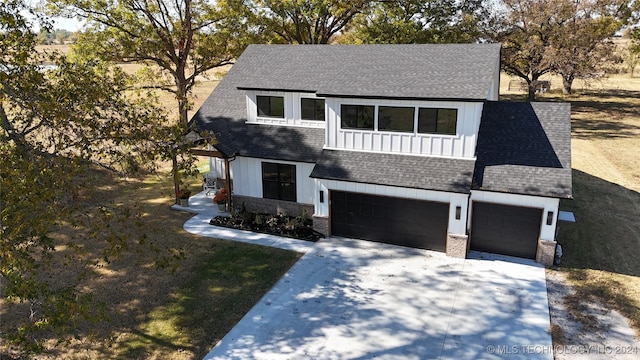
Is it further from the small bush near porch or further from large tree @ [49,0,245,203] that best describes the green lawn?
large tree @ [49,0,245,203]

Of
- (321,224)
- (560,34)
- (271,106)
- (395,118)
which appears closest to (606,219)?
(395,118)

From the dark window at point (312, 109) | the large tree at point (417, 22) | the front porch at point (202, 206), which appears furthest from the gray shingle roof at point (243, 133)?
the large tree at point (417, 22)

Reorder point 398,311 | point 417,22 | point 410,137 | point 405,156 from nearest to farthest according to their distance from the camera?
point 398,311, point 410,137, point 405,156, point 417,22

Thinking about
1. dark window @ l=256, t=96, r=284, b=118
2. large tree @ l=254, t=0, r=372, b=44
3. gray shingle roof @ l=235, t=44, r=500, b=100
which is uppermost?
large tree @ l=254, t=0, r=372, b=44

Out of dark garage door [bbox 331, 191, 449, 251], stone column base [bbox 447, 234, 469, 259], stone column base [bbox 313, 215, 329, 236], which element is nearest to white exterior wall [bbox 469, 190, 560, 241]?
dark garage door [bbox 331, 191, 449, 251]

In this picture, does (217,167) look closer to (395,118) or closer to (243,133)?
(243,133)

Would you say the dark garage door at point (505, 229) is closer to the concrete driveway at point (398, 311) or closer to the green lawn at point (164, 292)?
the concrete driveway at point (398, 311)

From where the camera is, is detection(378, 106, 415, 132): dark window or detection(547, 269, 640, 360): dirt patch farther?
detection(378, 106, 415, 132): dark window
